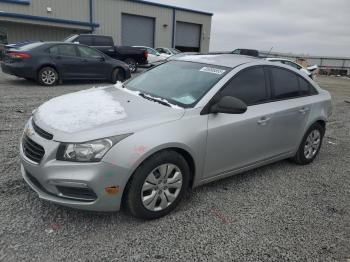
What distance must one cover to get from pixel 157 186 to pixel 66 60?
30.0 feet

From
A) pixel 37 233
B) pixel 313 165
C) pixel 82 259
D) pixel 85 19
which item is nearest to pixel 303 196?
pixel 313 165

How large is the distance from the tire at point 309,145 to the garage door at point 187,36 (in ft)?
91.6

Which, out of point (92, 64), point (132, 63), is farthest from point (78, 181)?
point (132, 63)

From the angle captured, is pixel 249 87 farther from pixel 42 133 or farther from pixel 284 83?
pixel 42 133

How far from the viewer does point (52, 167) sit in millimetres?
2900

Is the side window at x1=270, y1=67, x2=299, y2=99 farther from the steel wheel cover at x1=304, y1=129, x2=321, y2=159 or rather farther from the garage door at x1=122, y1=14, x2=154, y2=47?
the garage door at x1=122, y1=14, x2=154, y2=47

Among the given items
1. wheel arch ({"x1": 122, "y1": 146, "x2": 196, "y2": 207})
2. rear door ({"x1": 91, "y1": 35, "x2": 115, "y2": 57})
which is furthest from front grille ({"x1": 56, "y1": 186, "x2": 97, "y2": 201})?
rear door ({"x1": 91, "y1": 35, "x2": 115, "y2": 57})

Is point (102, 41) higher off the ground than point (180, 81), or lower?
higher

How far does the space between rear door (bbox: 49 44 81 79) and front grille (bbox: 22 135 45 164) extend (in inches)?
329

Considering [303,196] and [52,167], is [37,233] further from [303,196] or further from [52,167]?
[303,196]

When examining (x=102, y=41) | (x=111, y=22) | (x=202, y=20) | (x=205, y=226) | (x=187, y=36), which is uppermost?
(x=202, y=20)

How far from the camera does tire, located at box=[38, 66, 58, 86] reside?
10.8 m

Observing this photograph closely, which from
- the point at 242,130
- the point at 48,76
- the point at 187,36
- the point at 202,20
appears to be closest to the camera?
the point at 242,130

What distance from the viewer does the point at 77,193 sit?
2.96 meters
